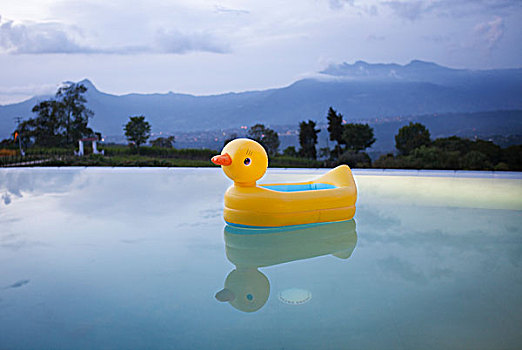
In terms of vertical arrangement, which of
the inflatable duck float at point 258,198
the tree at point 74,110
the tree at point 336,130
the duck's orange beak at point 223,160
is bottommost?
the inflatable duck float at point 258,198

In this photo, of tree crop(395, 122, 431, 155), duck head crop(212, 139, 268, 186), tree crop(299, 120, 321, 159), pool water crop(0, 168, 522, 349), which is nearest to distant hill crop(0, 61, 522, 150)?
tree crop(299, 120, 321, 159)

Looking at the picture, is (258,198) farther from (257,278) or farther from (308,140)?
(308,140)

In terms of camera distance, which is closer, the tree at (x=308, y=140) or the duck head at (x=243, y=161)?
the duck head at (x=243, y=161)

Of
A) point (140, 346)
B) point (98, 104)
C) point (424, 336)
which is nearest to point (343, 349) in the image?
point (424, 336)

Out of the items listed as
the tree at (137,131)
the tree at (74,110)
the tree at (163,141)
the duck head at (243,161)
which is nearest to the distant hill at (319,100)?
the tree at (74,110)

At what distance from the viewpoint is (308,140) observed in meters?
12.2

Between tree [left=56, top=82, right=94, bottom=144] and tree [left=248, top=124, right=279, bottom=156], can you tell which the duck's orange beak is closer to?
tree [left=248, top=124, right=279, bottom=156]

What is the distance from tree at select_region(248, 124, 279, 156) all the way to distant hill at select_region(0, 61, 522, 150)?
7.07 metres

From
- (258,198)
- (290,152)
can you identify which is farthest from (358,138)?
(258,198)

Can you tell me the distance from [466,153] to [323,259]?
26.1 feet

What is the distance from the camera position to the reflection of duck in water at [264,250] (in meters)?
2.48

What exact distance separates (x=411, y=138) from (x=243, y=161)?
8759mm

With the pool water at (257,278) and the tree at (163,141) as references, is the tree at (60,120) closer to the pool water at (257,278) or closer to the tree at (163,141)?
the tree at (163,141)

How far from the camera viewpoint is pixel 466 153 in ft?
31.8
